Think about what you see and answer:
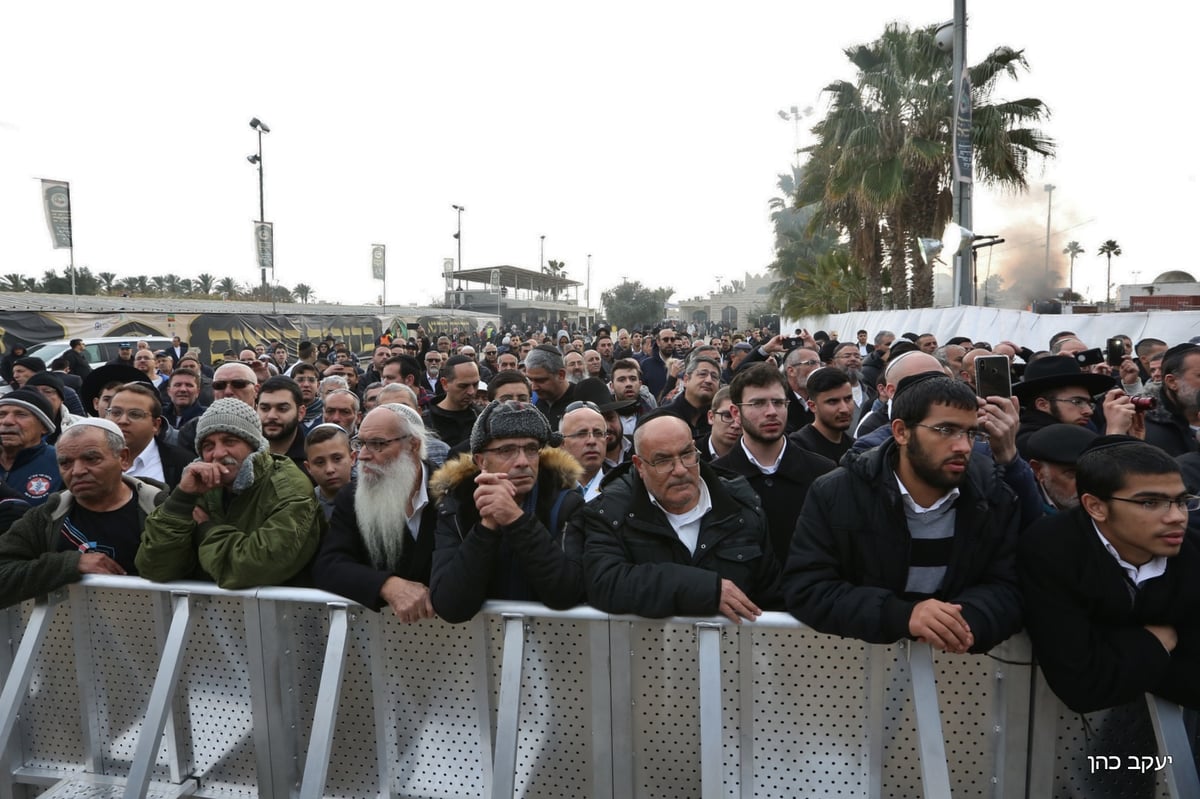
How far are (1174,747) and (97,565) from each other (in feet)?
13.7

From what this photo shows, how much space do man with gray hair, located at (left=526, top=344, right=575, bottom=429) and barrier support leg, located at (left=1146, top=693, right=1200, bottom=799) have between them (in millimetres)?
4664

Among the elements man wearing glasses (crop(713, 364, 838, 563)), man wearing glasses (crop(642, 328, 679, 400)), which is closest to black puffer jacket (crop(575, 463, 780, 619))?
man wearing glasses (crop(713, 364, 838, 563))

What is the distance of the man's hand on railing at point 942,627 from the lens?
2.29m

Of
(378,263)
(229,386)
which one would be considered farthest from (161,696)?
(378,263)

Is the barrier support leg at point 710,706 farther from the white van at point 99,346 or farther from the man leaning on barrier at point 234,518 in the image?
the white van at point 99,346

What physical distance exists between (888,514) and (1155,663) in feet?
2.89

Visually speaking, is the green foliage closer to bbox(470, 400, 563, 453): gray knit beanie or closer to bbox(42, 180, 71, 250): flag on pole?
bbox(42, 180, 71, 250): flag on pole

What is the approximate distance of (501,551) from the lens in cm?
294

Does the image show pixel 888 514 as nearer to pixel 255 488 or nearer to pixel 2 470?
pixel 255 488

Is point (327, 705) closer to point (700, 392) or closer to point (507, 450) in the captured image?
point (507, 450)

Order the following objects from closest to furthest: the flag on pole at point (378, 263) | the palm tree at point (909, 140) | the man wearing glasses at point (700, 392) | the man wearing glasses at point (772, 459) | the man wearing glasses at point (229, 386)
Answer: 1. the man wearing glasses at point (772, 459)
2. the man wearing glasses at point (229, 386)
3. the man wearing glasses at point (700, 392)
4. the palm tree at point (909, 140)
5. the flag on pole at point (378, 263)

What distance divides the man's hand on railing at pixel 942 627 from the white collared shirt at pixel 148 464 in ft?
14.8

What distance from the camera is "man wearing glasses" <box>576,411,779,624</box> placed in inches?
105

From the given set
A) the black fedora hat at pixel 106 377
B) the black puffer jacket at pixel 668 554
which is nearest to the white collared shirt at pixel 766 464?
the black puffer jacket at pixel 668 554
